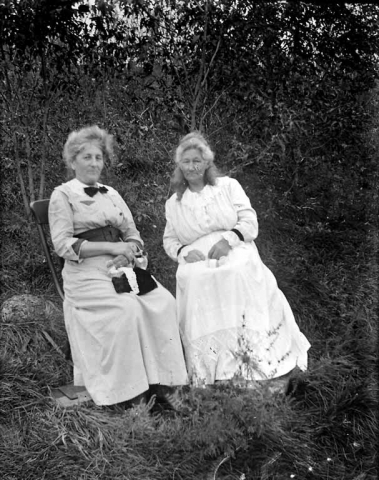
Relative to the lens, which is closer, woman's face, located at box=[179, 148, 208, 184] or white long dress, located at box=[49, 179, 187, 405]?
white long dress, located at box=[49, 179, 187, 405]

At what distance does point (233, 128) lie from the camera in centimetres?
573

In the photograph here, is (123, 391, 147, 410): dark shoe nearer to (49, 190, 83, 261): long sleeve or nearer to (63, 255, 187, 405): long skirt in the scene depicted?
(63, 255, 187, 405): long skirt

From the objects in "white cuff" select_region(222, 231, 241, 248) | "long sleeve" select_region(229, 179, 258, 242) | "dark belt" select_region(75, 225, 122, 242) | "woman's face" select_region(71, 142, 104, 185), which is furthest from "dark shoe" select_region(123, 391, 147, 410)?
"woman's face" select_region(71, 142, 104, 185)

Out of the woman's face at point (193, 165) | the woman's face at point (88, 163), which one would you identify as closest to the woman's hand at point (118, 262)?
the woman's face at point (88, 163)

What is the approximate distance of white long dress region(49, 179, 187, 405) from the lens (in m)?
3.44

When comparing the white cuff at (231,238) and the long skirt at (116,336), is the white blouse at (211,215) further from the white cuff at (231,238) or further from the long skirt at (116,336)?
the long skirt at (116,336)

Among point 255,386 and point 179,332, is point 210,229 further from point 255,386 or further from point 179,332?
point 255,386

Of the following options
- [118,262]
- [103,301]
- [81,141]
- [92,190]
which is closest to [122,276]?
[118,262]

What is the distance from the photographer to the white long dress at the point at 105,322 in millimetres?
3443

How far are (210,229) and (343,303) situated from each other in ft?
5.34

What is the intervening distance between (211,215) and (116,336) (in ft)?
3.90

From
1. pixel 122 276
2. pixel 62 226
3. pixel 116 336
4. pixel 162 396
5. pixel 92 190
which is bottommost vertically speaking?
pixel 162 396

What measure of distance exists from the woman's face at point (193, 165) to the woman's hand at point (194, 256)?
0.57 m

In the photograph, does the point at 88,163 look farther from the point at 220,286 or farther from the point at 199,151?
the point at 220,286
